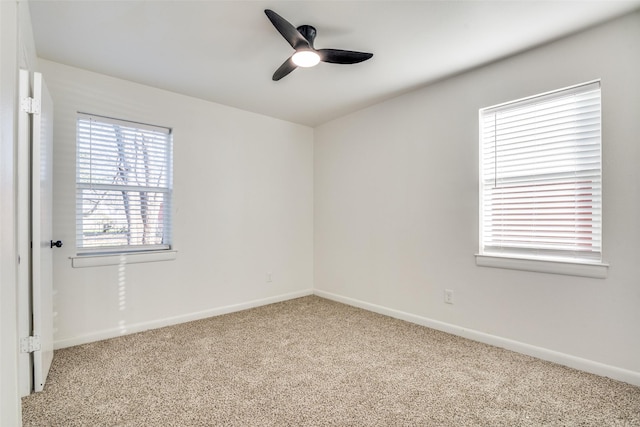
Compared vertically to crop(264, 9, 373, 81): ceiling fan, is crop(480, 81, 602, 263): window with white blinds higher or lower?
→ lower

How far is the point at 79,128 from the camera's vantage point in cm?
281

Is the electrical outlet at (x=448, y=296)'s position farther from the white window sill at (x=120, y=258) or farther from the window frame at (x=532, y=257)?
the white window sill at (x=120, y=258)

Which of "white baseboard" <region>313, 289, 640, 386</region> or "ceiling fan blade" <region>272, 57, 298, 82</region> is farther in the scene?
"ceiling fan blade" <region>272, 57, 298, 82</region>

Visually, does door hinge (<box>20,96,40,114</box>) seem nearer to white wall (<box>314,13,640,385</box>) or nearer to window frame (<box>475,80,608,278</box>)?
white wall (<box>314,13,640,385</box>)

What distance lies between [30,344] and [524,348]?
137 inches

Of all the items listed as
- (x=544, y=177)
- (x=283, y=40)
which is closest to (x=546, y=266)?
(x=544, y=177)

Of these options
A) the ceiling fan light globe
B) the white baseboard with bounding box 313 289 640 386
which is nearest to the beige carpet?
the white baseboard with bounding box 313 289 640 386

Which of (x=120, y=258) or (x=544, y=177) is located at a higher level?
(x=544, y=177)

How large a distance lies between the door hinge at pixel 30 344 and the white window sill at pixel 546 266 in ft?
10.8

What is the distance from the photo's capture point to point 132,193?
3105mm

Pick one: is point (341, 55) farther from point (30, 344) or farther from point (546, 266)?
point (30, 344)

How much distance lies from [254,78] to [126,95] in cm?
123

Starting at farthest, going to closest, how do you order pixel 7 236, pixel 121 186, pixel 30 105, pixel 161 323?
pixel 161 323
pixel 121 186
pixel 30 105
pixel 7 236

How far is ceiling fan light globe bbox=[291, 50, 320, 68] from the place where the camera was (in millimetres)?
2085
